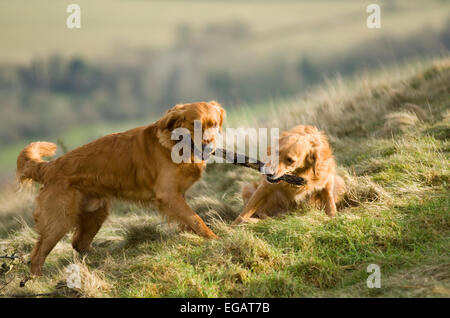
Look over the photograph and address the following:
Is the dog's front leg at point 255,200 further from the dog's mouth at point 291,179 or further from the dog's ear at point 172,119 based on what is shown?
the dog's ear at point 172,119

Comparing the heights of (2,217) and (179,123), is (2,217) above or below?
below

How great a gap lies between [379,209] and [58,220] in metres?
2.99

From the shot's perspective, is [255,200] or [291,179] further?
[255,200]

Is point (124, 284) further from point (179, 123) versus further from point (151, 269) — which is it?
point (179, 123)

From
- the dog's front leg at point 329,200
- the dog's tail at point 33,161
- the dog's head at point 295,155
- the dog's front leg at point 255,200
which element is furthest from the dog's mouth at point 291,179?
the dog's tail at point 33,161

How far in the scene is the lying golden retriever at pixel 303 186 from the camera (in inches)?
190

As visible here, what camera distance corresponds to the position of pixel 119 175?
490cm

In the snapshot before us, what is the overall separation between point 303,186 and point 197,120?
4.27 feet

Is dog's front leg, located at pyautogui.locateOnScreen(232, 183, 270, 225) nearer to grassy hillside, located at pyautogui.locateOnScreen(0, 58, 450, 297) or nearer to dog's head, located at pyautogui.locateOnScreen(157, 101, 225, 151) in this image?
grassy hillside, located at pyautogui.locateOnScreen(0, 58, 450, 297)

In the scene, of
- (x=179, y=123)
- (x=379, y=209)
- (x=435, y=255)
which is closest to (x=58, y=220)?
(x=179, y=123)

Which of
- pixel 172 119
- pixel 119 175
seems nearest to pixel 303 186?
pixel 172 119

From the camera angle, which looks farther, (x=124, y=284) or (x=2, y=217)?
(x=2, y=217)

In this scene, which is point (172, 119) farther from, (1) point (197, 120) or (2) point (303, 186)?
(2) point (303, 186)

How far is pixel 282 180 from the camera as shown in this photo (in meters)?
5.02
